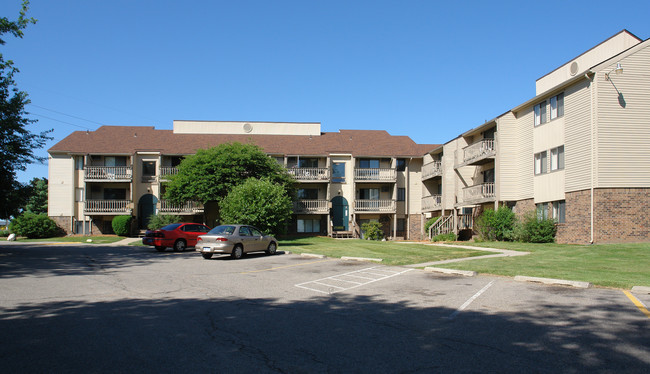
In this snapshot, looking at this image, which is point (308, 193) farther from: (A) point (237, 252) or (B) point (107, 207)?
(A) point (237, 252)

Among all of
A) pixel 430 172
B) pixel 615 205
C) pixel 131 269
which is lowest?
pixel 131 269

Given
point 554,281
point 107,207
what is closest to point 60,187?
point 107,207

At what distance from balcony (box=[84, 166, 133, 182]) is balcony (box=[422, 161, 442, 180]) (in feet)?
87.4

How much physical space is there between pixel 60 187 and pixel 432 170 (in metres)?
33.7

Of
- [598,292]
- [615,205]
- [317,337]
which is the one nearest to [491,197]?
[615,205]

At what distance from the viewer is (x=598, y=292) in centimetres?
1015

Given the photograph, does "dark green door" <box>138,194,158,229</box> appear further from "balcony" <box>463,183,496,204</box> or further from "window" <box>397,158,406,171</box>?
"balcony" <box>463,183,496,204</box>

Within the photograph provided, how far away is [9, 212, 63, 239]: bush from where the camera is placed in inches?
1537

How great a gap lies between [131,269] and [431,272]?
408 inches

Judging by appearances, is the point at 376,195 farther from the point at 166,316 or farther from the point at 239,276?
the point at 166,316

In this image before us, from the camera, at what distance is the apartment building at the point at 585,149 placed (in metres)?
21.6

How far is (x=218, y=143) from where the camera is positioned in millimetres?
43406

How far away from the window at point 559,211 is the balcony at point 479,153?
5626 millimetres

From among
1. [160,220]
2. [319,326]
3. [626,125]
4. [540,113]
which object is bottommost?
[319,326]
